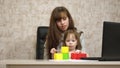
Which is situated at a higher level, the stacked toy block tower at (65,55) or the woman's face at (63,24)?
the woman's face at (63,24)

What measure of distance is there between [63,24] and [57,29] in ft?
0.25

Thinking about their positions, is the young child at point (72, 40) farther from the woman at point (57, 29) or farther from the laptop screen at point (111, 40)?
the laptop screen at point (111, 40)

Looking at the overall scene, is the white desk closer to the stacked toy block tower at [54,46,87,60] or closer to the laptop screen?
the laptop screen

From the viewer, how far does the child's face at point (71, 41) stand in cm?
215

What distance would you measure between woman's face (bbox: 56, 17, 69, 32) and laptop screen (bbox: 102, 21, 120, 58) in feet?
3.20

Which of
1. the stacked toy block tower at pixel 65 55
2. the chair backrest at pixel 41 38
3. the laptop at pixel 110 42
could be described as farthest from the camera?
the chair backrest at pixel 41 38

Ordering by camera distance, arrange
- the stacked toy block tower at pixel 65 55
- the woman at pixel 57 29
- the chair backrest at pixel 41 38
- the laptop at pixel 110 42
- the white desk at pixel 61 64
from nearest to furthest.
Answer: the white desk at pixel 61 64, the laptop at pixel 110 42, the stacked toy block tower at pixel 65 55, the woman at pixel 57 29, the chair backrest at pixel 41 38

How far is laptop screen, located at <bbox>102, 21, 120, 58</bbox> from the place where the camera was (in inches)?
53.9

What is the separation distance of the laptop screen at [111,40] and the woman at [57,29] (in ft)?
2.90

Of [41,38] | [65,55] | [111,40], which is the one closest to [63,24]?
[41,38]

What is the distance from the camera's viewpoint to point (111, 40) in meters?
1.39

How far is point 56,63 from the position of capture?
4.10 feet

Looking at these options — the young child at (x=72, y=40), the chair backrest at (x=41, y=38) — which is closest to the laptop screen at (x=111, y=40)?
the young child at (x=72, y=40)

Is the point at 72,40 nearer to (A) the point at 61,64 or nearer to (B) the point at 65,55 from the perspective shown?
(B) the point at 65,55
